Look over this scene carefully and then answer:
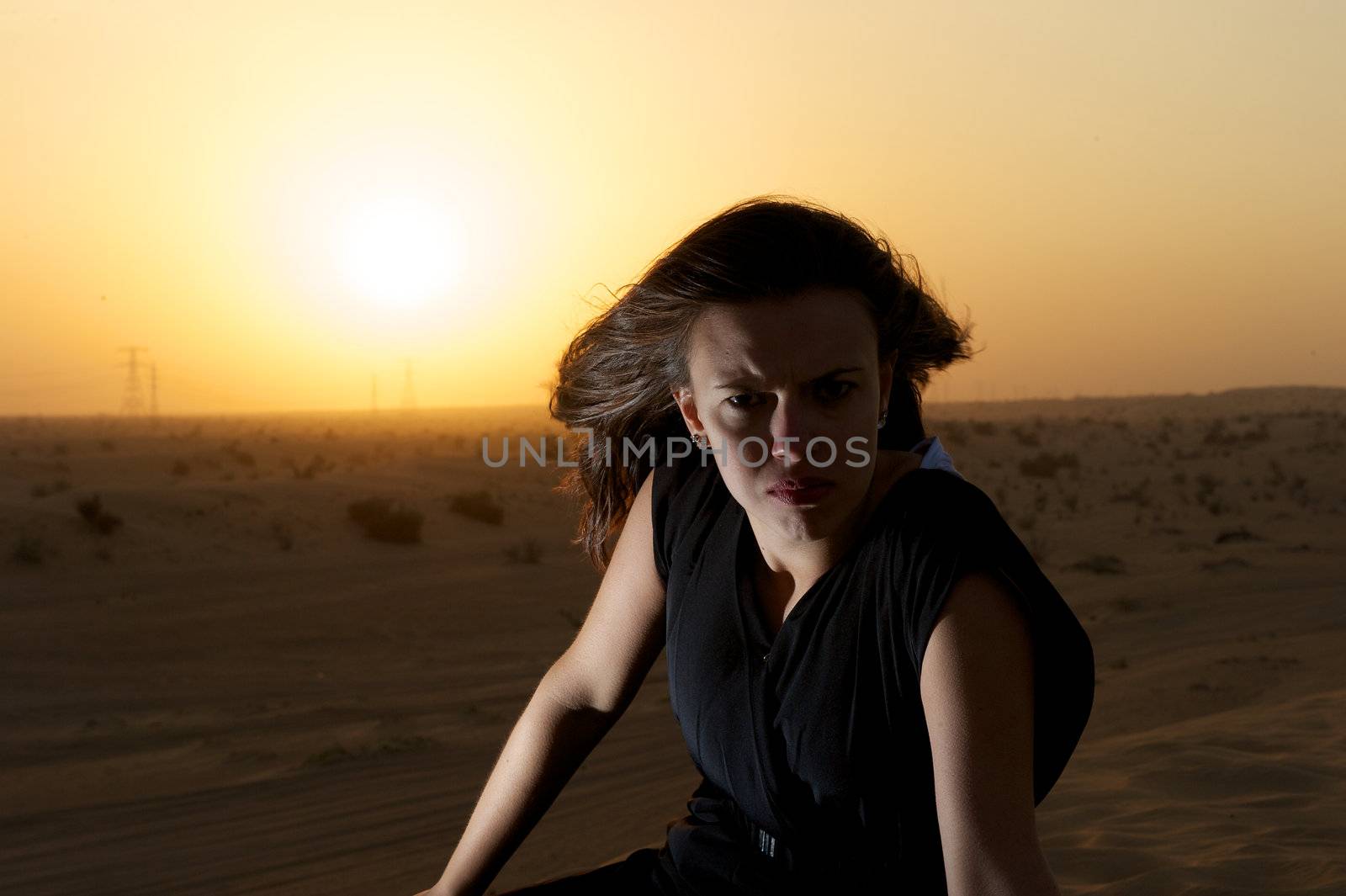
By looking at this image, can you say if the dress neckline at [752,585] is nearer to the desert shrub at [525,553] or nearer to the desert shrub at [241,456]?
the desert shrub at [525,553]

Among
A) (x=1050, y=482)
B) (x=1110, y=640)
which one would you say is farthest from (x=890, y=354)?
(x=1050, y=482)

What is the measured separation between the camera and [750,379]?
6.49ft

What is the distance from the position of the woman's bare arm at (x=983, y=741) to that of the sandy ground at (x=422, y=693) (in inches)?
97.0

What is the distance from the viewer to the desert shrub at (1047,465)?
2575 cm

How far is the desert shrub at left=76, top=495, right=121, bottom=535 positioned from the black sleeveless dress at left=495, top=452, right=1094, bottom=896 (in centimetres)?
1380

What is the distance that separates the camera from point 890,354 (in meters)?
2.17

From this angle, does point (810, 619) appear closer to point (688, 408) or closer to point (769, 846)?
point (769, 846)

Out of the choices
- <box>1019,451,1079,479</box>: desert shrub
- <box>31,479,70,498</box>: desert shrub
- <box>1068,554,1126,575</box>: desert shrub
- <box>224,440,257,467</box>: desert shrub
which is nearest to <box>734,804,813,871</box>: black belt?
<box>1068,554,1126,575</box>: desert shrub

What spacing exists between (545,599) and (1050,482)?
1465cm

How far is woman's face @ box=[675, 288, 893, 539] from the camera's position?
1.94m

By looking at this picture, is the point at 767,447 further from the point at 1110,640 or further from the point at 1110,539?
the point at 1110,539

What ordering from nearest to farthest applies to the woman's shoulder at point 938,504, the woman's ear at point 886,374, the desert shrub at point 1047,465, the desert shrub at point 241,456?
1. the woman's shoulder at point 938,504
2. the woman's ear at point 886,374
3. the desert shrub at point 1047,465
4. the desert shrub at point 241,456

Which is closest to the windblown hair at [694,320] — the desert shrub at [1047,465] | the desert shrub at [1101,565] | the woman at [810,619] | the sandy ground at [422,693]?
the woman at [810,619]

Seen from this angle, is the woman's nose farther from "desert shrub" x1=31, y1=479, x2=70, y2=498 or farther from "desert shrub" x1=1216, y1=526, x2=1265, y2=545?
"desert shrub" x1=31, y1=479, x2=70, y2=498
